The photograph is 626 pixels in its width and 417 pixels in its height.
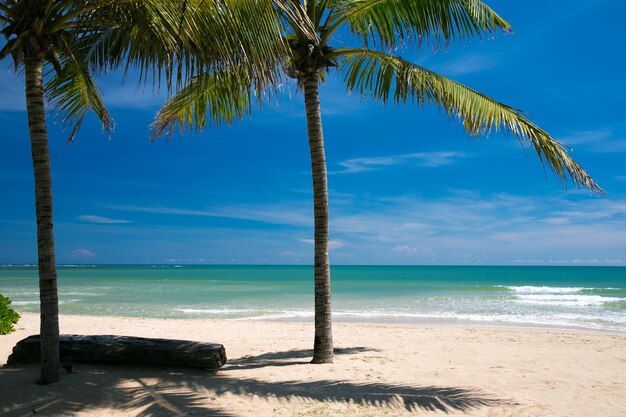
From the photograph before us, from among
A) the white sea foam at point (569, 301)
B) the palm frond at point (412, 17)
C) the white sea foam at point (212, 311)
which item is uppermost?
the palm frond at point (412, 17)

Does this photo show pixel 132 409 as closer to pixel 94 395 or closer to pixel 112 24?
pixel 94 395

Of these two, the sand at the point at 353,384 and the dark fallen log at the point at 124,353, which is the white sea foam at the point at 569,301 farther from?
the dark fallen log at the point at 124,353

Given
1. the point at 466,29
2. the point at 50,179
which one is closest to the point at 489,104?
the point at 466,29

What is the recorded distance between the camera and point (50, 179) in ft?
17.7

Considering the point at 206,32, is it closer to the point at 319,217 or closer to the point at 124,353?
the point at 319,217

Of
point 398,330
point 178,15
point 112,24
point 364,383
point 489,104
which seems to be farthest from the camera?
point 398,330

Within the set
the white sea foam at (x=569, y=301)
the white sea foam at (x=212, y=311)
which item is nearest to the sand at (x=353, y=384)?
the white sea foam at (x=212, y=311)

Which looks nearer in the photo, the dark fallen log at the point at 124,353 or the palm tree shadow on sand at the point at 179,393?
the palm tree shadow on sand at the point at 179,393

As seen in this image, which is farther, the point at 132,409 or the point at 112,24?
the point at 112,24

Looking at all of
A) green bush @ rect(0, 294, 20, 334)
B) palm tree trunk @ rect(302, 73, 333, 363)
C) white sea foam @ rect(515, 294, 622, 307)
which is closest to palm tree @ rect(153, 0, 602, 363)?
palm tree trunk @ rect(302, 73, 333, 363)

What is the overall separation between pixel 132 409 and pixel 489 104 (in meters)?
6.16

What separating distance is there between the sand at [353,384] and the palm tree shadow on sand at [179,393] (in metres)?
0.01

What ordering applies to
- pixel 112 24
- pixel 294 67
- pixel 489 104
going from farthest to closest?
1. pixel 294 67
2. pixel 489 104
3. pixel 112 24

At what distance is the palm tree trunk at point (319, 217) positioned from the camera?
24.2 ft
